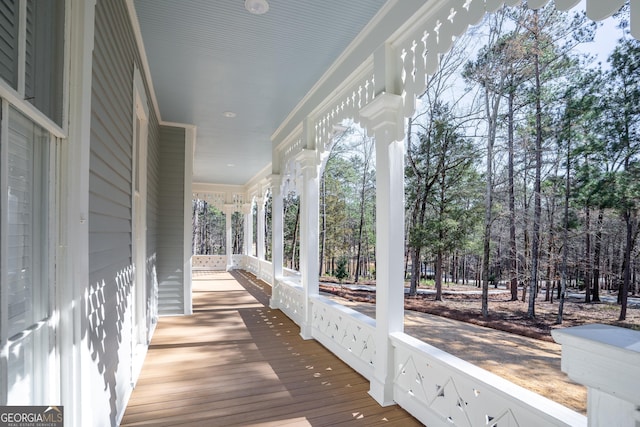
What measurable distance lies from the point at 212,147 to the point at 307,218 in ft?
→ 11.6

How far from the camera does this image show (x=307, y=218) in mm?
4535

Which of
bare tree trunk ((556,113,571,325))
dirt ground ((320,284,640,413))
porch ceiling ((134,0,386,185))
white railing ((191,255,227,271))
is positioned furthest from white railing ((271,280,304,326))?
white railing ((191,255,227,271))

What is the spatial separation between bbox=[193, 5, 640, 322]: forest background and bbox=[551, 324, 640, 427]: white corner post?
2117 mm

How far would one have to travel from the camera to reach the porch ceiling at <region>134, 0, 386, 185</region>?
2.60 meters

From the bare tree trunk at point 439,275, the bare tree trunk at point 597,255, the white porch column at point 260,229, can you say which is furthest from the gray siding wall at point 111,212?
the white porch column at point 260,229

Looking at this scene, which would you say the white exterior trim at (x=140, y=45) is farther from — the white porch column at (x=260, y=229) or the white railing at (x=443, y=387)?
the white porch column at (x=260, y=229)

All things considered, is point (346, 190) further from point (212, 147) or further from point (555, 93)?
point (555, 93)

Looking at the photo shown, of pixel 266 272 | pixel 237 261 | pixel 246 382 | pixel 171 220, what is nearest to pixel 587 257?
pixel 246 382

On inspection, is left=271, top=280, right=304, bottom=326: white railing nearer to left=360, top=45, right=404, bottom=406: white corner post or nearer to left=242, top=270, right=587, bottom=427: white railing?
left=242, top=270, right=587, bottom=427: white railing

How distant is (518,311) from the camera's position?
Answer: 16.5 ft

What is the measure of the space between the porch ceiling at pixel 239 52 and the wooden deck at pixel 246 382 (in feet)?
10.1

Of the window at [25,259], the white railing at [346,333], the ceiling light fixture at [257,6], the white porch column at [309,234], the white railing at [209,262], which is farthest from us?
the white railing at [209,262]

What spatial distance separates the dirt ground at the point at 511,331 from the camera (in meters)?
3.37

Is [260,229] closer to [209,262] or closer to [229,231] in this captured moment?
[229,231]
